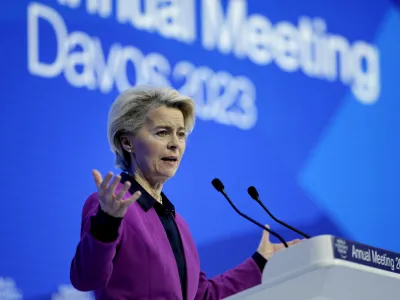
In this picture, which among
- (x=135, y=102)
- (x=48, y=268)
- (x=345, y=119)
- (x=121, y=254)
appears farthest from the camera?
(x=345, y=119)

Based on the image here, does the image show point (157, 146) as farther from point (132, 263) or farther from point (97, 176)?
point (97, 176)

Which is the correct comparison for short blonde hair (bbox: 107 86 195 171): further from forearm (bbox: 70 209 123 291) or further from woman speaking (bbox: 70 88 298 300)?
forearm (bbox: 70 209 123 291)

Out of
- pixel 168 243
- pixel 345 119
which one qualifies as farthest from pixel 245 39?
pixel 168 243

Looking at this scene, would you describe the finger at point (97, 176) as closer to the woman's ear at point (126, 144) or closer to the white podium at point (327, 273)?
the white podium at point (327, 273)

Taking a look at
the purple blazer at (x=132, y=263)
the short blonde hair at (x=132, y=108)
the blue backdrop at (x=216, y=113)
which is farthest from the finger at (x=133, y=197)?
the blue backdrop at (x=216, y=113)

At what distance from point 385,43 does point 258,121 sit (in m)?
1.02

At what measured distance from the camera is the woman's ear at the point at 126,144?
2.73 meters

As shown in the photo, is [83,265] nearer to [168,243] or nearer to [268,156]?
[168,243]

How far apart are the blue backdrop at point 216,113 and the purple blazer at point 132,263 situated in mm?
784

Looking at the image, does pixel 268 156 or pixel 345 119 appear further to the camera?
pixel 345 119

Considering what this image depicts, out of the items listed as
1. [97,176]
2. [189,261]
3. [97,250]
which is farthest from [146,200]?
[97,176]

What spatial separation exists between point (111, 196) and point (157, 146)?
1.95ft

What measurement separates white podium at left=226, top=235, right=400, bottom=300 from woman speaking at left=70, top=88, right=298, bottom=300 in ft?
1.40

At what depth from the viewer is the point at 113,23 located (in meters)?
3.57
